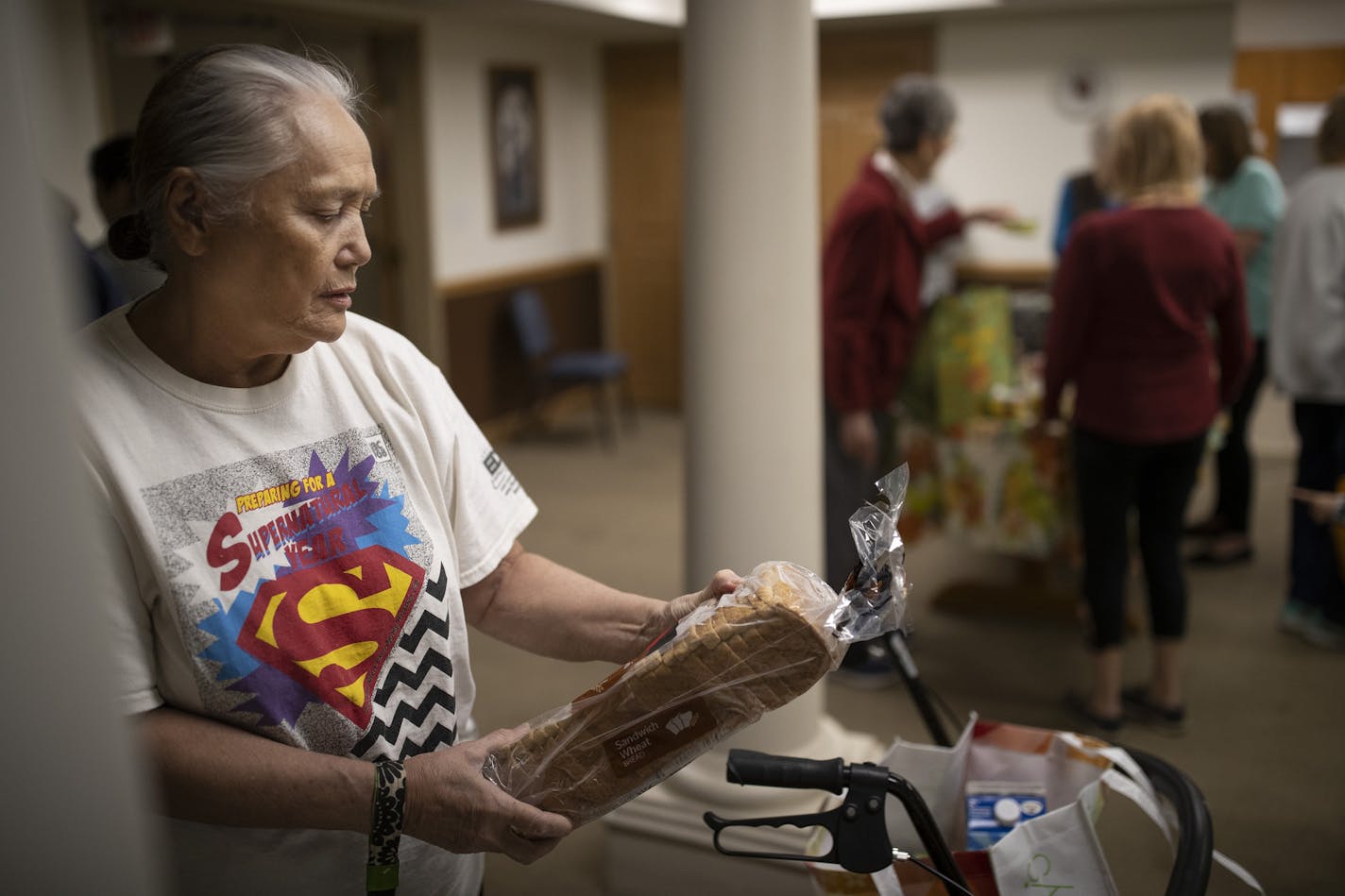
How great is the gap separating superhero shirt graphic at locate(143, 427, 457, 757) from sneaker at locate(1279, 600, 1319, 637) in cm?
364

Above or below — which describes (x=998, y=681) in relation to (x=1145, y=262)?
below

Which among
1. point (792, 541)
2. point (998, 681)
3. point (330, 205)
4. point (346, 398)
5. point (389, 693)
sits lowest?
point (998, 681)

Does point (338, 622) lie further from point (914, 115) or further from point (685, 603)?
point (914, 115)

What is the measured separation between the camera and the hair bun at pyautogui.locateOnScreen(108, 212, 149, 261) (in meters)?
1.06

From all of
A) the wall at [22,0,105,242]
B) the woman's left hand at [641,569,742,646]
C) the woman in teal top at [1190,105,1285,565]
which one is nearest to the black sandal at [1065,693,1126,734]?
the woman in teal top at [1190,105,1285,565]

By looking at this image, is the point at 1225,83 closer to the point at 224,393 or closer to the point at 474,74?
the point at 474,74

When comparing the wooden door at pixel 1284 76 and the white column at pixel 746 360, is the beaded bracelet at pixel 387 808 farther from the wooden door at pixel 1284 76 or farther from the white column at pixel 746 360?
the wooden door at pixel 1284 76

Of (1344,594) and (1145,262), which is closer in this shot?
(1145,262)

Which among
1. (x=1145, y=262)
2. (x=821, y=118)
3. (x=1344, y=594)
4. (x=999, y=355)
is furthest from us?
(x=821, y=118)

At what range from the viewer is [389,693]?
44.4 inches

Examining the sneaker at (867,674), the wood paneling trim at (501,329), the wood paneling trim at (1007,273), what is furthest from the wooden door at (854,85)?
the sneaker at (867,674)

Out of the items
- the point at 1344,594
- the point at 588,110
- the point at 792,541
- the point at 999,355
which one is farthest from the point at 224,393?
the point at 588,110

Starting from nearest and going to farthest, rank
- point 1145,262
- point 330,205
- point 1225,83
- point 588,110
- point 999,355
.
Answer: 1. point 330,205
2. point 1145,262
3. point 999,355
4. point 1225,83
5. point 588,110

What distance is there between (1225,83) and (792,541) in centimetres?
512
